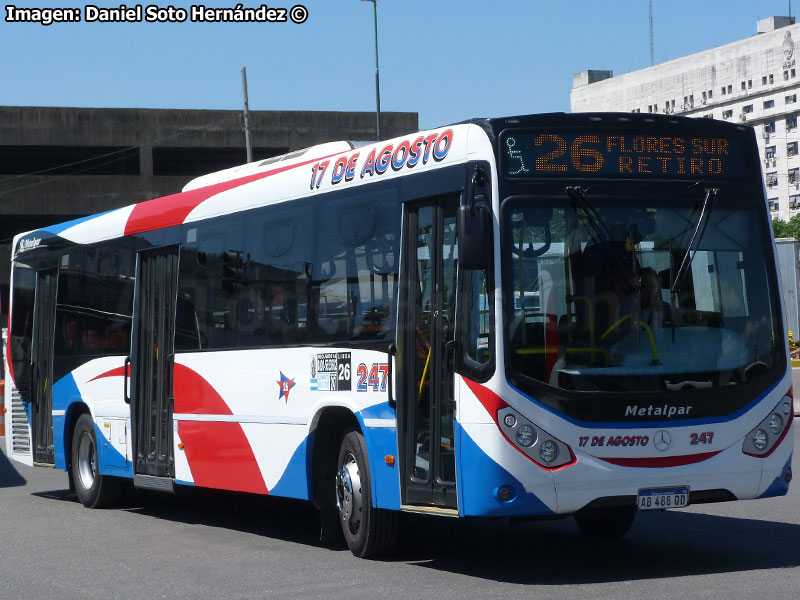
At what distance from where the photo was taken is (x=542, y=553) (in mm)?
10438

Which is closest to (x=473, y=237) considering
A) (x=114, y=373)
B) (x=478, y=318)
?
(x=478, y=318)

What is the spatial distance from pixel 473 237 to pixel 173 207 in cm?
602

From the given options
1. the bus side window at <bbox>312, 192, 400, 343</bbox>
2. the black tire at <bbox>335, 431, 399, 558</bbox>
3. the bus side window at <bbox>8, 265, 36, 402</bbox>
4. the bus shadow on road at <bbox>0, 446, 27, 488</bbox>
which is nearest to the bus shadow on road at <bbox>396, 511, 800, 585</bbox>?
the black tire at <bbox>335, 431, 399, 558</bbox>

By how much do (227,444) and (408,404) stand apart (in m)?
3.33

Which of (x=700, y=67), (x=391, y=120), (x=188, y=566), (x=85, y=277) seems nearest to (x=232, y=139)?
(x=391, y=120)

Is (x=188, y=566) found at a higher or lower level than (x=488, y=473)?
lower

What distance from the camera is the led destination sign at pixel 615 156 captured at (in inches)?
361

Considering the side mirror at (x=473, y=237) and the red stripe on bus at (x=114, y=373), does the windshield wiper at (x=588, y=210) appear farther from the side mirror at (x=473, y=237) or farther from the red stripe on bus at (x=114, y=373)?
the red stripe on bus at (x=114, y=373)

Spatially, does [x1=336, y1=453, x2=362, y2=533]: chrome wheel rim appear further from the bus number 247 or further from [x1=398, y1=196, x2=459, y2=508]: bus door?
[x1=398, y1=196, x2=459, y2=508]: bus door

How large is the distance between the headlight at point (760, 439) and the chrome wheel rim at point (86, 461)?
873cm

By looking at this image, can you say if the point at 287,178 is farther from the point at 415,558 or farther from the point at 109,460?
the point at 109,460

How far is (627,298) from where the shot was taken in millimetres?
9102

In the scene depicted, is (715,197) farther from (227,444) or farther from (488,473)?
(227,444)

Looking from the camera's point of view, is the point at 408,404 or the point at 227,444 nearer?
the point at 408,404
